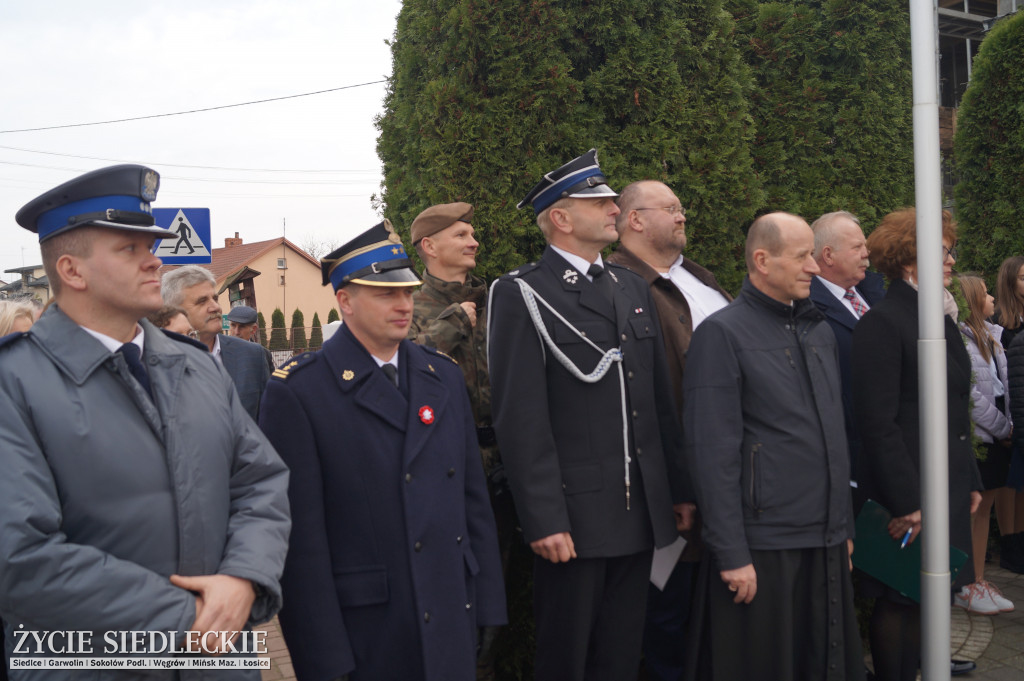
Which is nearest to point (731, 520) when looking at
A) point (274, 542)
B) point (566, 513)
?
point (566, 513)

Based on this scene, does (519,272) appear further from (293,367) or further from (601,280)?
(293,367)

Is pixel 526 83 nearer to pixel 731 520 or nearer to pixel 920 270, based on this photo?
pixel 920 270

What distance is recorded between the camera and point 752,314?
3.40 meters

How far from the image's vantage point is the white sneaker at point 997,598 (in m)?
5.47

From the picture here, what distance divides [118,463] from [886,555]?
3022 millimetres

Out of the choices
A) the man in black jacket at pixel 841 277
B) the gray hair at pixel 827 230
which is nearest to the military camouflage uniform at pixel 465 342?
the man in black jacket at pixel 841 277

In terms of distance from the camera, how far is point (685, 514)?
3.53 meters

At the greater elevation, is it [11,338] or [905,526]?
[11,338]

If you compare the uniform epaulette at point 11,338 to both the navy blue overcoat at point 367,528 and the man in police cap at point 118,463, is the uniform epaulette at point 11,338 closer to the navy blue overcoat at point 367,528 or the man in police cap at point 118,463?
the man in police cap at point 118,463

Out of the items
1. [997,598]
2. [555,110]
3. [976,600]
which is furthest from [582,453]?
[997,598]

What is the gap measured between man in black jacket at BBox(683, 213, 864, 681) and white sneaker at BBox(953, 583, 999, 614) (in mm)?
2674

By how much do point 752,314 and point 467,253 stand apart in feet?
4.29

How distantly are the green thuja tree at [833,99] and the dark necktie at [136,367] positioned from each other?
449 centimetres

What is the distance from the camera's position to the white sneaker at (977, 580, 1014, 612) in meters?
5.47
